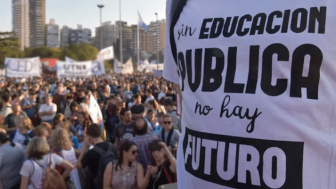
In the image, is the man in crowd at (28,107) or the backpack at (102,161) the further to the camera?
the man in crowd at (28,107)

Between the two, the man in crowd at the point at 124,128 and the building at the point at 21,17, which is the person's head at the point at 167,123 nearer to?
the man in crowd at the point at 124,128

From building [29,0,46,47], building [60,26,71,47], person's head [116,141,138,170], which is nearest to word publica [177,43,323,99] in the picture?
person's head [116,141,138,170]

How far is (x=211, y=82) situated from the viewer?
1.12 m

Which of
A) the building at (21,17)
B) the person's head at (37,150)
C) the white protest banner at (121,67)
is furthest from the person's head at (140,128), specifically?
the building at (21,17)

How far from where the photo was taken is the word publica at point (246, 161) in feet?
3.18

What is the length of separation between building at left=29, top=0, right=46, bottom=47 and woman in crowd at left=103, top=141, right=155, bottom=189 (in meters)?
150

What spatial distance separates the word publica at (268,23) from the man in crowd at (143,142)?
12.1 ft

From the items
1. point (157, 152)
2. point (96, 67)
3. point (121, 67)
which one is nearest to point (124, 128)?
point (157, 152)

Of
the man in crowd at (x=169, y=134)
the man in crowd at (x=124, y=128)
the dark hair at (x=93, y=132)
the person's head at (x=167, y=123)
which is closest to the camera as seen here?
the dark hair at (x=93, y=132)

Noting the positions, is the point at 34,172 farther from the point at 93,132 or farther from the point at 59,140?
the point at 93,132

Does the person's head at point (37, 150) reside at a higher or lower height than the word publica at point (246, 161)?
lower

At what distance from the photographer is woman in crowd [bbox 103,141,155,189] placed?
Result: 13.4ft

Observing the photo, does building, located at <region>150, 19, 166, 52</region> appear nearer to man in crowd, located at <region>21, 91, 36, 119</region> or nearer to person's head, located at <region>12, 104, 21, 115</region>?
person's head, located at <region>12, 104, 21, 115</region>

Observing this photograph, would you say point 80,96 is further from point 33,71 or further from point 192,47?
point 33,71
